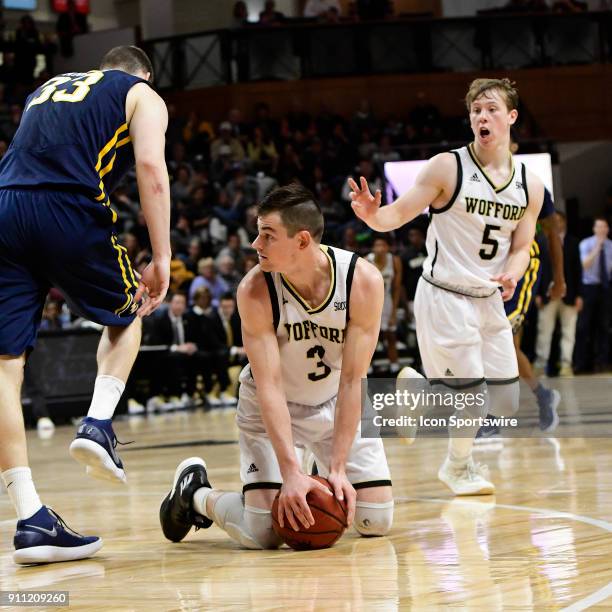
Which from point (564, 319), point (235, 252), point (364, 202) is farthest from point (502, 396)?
point (235, 252)

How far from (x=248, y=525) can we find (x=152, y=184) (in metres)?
1.34

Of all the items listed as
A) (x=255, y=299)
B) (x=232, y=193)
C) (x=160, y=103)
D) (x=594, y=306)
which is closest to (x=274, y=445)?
(x=255, y=299)

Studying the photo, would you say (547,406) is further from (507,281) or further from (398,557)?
(398,557)

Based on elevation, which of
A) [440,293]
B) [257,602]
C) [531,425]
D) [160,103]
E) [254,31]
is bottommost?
[531,425]

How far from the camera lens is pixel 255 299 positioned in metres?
4.68

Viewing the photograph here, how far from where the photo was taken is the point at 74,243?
455 cm

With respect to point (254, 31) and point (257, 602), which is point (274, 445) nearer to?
point (257, 602)

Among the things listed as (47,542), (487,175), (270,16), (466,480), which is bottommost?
(466,480)

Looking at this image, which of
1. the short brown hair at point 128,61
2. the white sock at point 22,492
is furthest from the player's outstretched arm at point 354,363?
the short brown hair at point 128,61

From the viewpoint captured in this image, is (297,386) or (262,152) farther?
(262,152)

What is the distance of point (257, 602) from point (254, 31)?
19.2 m

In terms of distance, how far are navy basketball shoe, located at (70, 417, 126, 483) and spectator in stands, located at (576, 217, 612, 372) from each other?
1195 centimetres

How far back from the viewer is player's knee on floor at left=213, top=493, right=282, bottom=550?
4.68m

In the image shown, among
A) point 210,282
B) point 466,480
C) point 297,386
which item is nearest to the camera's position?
point 297,386
